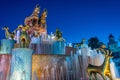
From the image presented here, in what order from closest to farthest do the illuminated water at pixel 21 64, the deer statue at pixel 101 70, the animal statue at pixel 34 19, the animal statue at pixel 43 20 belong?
the deer statue at pixel 101 70, the illuminated water at pixel 21 64, the animal statue at pixel 34 19, the animal statue at pixel 43 20

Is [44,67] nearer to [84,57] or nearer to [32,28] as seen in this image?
Answer: [84,57]

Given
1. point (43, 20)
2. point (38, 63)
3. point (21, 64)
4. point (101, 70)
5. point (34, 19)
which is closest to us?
point (101, 70)

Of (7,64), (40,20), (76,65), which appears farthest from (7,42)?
(40,20)

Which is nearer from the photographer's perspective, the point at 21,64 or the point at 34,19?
the point at 21,64

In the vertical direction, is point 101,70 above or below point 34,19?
below

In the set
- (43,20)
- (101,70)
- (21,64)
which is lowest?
(101,70)

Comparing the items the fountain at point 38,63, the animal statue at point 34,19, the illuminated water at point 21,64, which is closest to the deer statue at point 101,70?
the fountain at point 38,63

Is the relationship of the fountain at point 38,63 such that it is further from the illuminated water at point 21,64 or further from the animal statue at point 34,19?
the animal statue at point 34,19

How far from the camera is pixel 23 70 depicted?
14.4m

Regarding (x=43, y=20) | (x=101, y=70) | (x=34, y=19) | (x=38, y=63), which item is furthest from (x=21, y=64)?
(x=43, y=20)

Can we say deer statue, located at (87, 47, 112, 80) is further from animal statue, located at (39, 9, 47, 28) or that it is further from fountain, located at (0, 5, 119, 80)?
animal statue, located at (39, 9, 47, 28)

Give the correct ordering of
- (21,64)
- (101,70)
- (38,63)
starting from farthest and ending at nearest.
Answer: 1. (38,63)
2. (21,64)
3. (101,70)

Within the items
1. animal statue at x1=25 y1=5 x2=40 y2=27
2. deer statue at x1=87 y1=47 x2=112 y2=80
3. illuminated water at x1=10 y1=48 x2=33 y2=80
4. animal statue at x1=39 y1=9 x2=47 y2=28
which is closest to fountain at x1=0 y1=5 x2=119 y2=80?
illuminated water at x1=10 y1=48 x2=33 y2=80

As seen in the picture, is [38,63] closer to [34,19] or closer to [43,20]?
[34,19]
